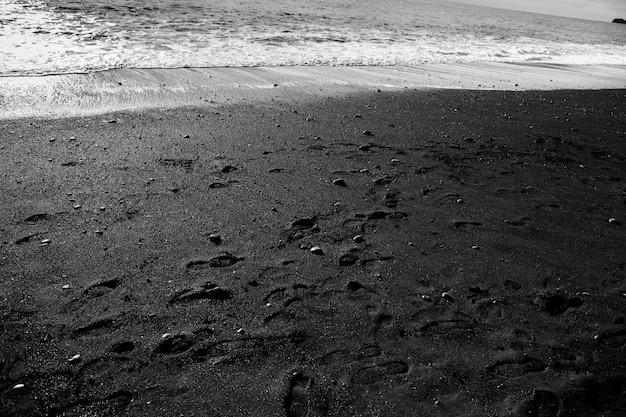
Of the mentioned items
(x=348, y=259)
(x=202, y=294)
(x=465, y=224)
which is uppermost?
(x=465, y=224)

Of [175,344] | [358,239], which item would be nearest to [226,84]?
[358,239]

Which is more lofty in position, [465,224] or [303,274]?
[465,224]

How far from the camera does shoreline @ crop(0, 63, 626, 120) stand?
6.83 metres

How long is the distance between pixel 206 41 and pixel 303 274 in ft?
37.0

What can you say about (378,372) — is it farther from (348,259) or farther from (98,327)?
(98,327)

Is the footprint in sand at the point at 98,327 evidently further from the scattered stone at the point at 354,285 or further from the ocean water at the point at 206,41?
the ocean water at the point at 206,41


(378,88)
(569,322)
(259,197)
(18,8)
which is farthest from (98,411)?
(18,8)

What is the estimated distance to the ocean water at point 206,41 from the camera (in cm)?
1002

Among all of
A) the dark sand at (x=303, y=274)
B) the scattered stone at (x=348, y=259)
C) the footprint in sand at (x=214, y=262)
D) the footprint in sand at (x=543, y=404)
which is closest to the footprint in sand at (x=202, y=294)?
the dark sand at (x=303, y=274)

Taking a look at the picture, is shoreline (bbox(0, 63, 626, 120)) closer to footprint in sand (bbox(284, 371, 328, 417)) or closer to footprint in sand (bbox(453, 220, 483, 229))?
footprint in sand (bbox(453, 220, 483, 229))

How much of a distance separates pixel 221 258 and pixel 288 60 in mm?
8906

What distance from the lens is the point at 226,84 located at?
855cm

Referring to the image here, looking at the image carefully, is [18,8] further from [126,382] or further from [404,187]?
[126,382]

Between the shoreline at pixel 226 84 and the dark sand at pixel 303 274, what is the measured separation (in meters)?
0.97
